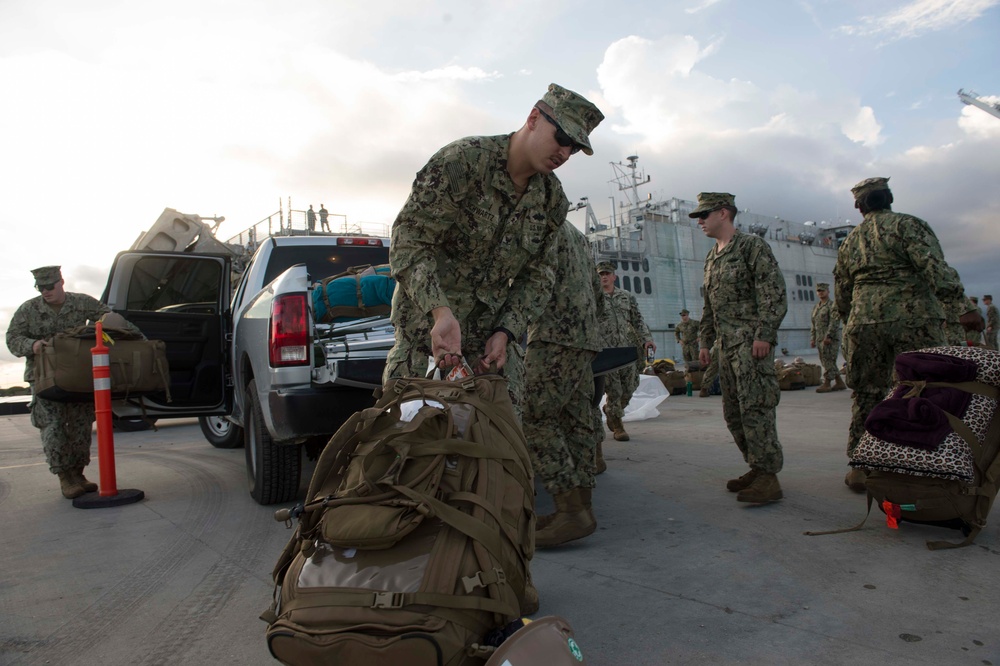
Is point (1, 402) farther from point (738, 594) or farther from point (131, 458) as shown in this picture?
point (738, 594)

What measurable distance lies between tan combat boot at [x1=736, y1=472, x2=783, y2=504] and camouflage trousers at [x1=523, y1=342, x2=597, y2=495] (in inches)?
42.8

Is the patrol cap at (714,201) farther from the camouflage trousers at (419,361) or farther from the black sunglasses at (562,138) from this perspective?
the camouflage trousers at (419,361)

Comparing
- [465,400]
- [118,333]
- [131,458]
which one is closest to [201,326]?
[118,333]

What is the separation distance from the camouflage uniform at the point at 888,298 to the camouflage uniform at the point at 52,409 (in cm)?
583

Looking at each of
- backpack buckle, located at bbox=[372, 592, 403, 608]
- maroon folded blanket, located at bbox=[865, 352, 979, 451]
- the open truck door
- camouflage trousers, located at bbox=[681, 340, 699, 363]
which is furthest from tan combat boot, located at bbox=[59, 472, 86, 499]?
camouflage trousers, located at bbox=[681, 340, 699, 363]

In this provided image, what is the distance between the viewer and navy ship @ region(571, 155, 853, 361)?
32219 mm

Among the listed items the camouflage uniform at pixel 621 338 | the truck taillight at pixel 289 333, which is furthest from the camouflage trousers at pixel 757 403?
the truck taillight at pixel 289 333

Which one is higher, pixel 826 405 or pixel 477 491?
pixel 477 491

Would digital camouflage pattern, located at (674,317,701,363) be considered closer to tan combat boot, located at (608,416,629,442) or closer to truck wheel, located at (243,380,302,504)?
tan combat boot, located at (608,416,629,442)

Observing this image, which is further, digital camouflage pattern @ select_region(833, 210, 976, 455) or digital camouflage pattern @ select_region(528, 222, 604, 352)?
digital camouflage pattern @ select_region(833, 210, 976, 455)

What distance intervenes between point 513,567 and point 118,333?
457 cm

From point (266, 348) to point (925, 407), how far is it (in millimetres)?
3584

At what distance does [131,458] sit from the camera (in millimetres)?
7383

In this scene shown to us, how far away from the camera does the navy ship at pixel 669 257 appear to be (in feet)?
106
